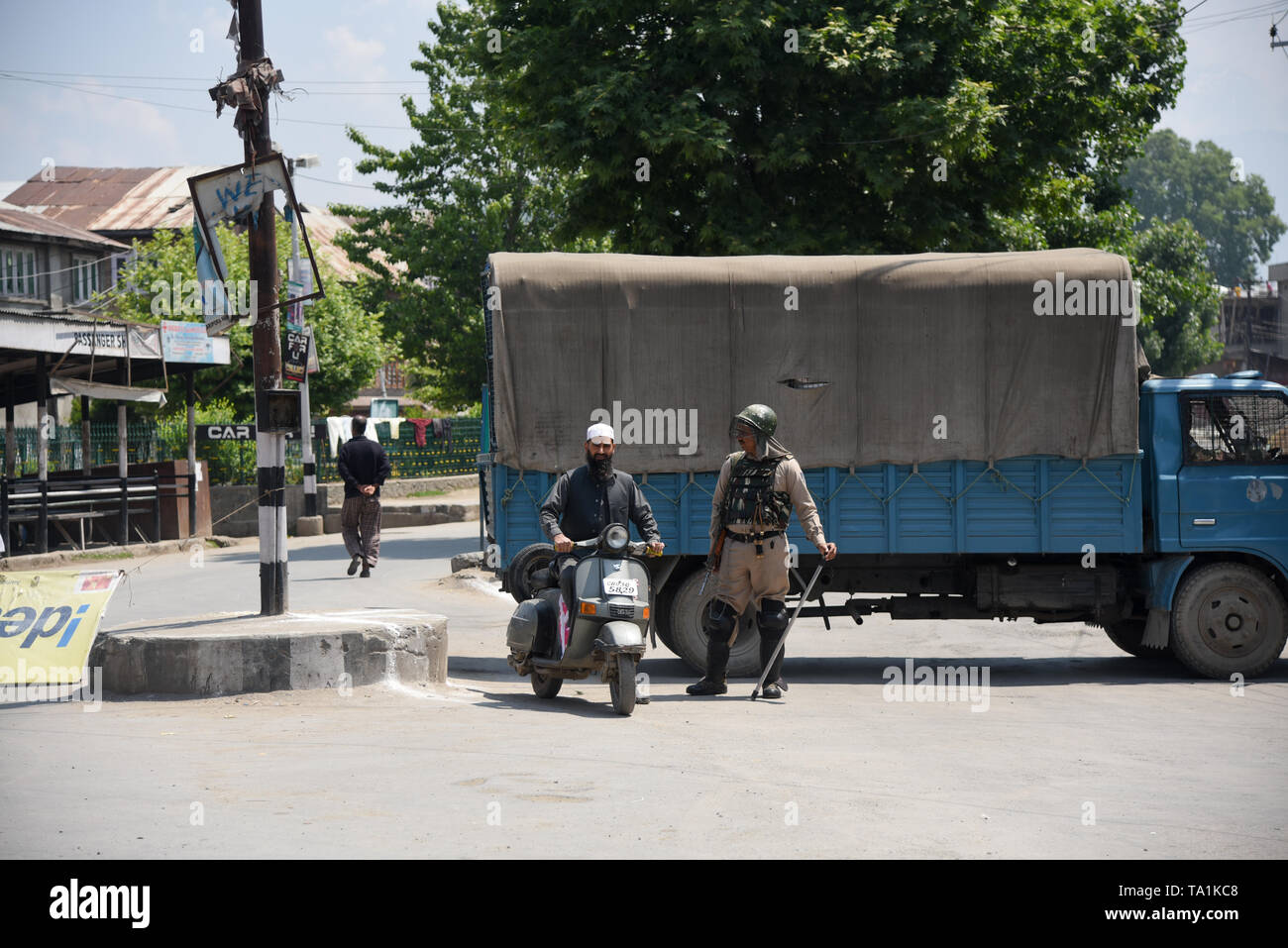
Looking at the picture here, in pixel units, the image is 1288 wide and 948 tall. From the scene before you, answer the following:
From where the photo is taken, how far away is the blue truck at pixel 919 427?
1131 centimetres

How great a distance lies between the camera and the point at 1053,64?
20016mm

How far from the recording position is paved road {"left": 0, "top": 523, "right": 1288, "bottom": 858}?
5531 millimetres

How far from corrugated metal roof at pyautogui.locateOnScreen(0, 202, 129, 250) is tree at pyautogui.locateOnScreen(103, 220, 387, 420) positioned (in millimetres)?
2906

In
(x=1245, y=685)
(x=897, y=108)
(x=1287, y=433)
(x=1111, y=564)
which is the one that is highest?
(x=897, y=108)

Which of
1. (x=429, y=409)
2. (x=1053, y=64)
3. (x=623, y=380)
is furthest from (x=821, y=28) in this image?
(x=429, y=409)

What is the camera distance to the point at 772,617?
9.78 metres

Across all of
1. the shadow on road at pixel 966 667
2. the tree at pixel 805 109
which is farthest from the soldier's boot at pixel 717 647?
the tree at pixel 805 109

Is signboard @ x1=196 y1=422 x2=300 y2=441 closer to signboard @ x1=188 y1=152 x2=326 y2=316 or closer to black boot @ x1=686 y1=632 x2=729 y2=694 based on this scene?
signboard @ x1=188 y1=152 x2=326 y2=316

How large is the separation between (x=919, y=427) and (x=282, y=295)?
29758 mm

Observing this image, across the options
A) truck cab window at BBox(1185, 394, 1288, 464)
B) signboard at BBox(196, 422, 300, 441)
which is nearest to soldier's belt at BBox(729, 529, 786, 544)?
truck cab window at BBox(1185, 394, 1288, 464)

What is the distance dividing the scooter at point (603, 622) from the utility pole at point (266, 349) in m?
2.28

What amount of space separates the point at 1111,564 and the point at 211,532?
60.0 ft

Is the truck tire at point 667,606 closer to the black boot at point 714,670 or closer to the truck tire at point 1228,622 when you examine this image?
the black boot at point 714,670
